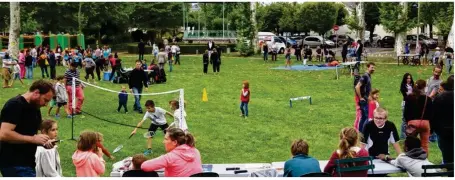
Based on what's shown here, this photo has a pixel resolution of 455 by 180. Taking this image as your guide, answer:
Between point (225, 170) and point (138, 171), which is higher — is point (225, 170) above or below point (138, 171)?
below

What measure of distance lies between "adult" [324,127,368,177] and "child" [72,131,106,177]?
2565mm

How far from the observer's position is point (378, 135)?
27.3 feet

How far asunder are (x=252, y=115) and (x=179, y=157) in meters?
9.69

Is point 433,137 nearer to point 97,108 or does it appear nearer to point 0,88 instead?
point 97,108

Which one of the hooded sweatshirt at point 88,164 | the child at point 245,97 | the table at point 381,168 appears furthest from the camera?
the child at point 245,97

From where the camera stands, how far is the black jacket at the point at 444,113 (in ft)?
26.8

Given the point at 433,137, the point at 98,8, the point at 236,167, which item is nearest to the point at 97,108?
the point at 433,137

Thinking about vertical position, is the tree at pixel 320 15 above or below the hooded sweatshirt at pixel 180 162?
above

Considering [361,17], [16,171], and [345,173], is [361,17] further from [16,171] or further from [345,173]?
[16,171]

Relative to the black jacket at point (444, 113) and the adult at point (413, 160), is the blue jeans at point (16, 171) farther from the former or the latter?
the black jacket at point (444, 113)

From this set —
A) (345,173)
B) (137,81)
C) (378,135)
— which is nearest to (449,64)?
(137,81)

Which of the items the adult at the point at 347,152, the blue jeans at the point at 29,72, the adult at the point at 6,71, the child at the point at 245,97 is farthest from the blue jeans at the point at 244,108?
the blue jeans at the point at 29,72

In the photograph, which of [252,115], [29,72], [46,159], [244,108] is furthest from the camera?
[29,72]

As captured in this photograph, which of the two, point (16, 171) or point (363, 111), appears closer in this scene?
point (16, 171)
